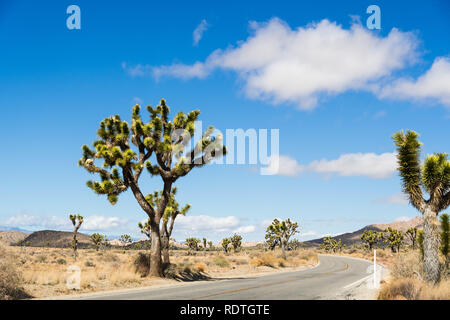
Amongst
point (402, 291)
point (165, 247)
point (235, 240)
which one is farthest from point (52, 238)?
point (402, 291)

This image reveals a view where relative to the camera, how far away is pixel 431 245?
1512cm

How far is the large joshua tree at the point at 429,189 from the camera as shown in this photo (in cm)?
1486

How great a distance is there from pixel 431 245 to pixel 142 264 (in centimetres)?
1474

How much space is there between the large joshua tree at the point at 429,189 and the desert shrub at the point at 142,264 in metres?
14.2

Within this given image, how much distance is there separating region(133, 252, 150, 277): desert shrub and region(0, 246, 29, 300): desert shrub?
745 centimetres

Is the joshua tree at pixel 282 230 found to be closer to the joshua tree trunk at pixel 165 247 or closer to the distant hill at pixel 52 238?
the joshua tree trunk at pixel 165 247

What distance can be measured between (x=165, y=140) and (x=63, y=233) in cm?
16742

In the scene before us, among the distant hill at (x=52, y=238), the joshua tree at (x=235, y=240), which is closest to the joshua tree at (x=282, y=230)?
the joshua tree at (x=235, y=240)

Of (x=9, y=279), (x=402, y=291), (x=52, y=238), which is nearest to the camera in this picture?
(x=402, y=291)

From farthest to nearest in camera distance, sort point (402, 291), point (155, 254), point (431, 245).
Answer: point (155, 254) < point (431, 245) < point (402, 291)

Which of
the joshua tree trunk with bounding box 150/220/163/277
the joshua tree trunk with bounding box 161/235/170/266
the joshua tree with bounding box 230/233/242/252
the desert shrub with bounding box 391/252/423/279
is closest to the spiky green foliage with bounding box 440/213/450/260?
the desert shrub with bounding box 391/252/423/279

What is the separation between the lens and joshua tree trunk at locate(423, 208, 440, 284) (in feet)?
48.8

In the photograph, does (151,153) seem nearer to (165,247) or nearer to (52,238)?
(165,247)

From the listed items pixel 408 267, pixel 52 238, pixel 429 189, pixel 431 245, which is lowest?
pixel 52 238
